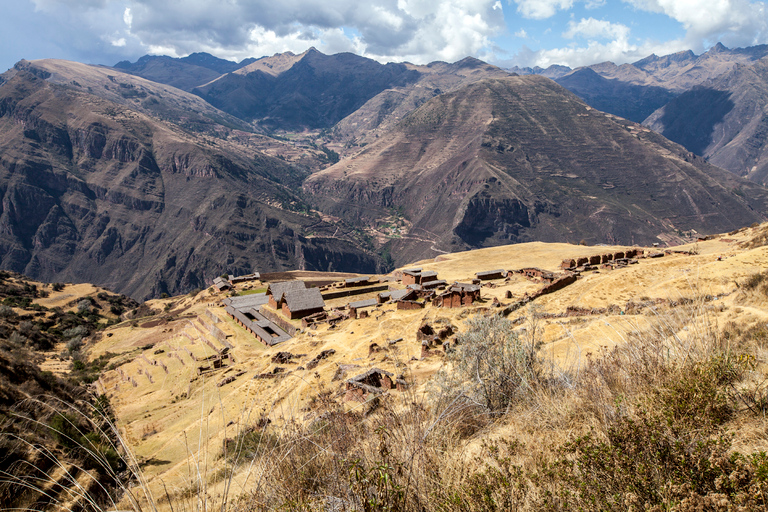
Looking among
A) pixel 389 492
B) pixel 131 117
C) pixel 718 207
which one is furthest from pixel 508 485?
pixel 131 117

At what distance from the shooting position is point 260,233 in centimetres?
14588

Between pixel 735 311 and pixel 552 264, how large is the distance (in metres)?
37.4

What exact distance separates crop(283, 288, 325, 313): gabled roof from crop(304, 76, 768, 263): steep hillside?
109 metres

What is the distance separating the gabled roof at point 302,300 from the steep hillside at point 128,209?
103 meters

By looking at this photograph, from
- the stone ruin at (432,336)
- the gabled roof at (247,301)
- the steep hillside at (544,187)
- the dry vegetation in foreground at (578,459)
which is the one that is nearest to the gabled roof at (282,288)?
the gabled roof at (247,301)

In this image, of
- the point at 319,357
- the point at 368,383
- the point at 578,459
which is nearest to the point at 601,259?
the point at 319,357

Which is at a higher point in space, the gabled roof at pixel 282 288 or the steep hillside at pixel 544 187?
the steep hillside at pixel 544 187

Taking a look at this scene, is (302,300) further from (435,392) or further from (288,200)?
(288,200)

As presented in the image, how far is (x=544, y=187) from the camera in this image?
6019 inches

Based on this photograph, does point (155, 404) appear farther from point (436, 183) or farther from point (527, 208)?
point (436, 183)

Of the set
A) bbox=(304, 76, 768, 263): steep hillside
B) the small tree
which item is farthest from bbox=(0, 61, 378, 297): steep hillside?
the small tree

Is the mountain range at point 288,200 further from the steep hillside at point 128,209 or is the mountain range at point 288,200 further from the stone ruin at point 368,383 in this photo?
the stone ruin at point 368,383

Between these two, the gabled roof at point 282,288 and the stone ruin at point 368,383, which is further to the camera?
the gabled roof at point 282,288

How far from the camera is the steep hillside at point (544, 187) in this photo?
134625 mm
